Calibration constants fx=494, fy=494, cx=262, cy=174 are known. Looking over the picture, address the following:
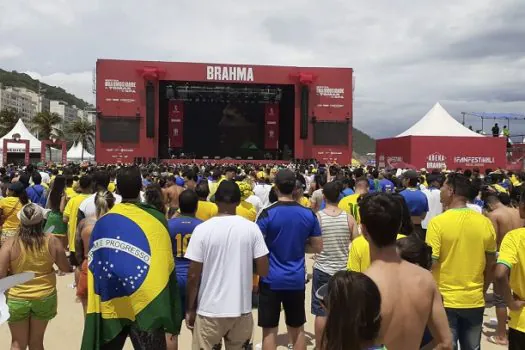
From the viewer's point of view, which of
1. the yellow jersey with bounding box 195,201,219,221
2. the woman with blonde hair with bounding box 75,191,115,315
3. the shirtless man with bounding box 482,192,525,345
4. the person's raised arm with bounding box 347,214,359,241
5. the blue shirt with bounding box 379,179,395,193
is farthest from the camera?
the blue shirt with bounding box 379,179,395,193

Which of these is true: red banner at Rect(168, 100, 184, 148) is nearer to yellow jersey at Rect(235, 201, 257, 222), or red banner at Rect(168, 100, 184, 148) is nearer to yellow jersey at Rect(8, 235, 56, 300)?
yellow jersey at Rect(235, 201, 257, 222)

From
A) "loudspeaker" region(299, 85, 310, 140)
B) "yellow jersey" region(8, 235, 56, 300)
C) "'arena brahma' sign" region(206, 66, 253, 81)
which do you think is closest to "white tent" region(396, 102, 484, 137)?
"loudspeaker" region(299, 85, 310, 140)

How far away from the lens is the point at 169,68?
26016 millimetres

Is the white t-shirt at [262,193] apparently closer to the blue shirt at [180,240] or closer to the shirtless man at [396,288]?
the blue shirt at [180,240]

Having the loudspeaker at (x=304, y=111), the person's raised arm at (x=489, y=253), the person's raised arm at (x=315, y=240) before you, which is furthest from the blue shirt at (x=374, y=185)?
the loudspeaker at (x=304, y=111)

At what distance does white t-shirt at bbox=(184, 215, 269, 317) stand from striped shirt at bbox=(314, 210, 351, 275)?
143 centimetres

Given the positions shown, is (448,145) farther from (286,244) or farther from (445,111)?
(286,244)

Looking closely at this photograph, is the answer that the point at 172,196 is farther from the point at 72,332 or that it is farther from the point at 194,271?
the point at 194,271

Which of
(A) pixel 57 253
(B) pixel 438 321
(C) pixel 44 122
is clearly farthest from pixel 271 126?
(C) pixel 44 122

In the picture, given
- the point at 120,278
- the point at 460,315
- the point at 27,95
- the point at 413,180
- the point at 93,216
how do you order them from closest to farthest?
the point at 120,278 < the point at 460,315 < the point at 93,216 < the point at 413,180 < the point at 27,95

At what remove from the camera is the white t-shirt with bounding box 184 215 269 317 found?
9.96ft

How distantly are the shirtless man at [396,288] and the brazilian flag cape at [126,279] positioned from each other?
46.2 inches

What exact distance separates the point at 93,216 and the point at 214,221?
2104mm

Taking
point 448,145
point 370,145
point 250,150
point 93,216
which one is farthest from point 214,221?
point 370,145
